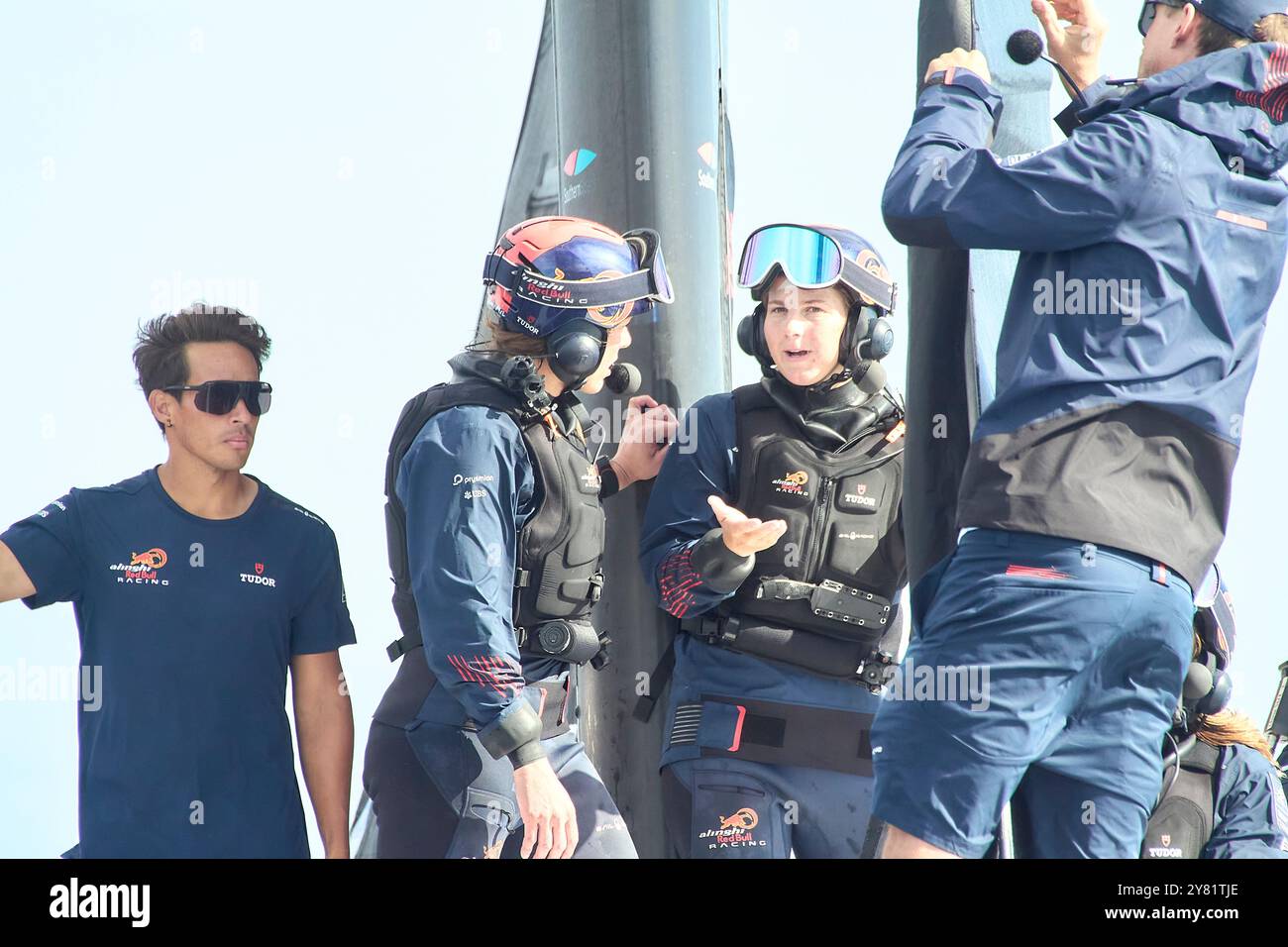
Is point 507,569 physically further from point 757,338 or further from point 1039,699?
point 1039,699

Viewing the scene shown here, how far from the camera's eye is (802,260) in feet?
14.1

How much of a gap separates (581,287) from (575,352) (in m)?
0.20

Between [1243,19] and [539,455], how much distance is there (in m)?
2.02

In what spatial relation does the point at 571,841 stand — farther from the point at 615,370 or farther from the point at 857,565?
the point at 615,370

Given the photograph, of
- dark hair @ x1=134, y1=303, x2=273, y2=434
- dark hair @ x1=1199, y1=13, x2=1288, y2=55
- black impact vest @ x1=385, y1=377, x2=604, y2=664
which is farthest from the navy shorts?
dark hair @ x1=134, y1=303, x2=273, y2=434

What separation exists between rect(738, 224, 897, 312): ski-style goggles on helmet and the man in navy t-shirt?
4.85ft

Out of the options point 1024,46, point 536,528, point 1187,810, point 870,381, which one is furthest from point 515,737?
point 1024,46

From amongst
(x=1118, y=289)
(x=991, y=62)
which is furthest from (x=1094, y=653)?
(x=991, y=62)

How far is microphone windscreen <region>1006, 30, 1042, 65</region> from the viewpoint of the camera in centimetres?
369

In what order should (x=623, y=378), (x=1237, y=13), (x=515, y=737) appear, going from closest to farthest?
1. (x=1237, y=13)
2. (x=515, y=737)
3. (x=623, y=378)
